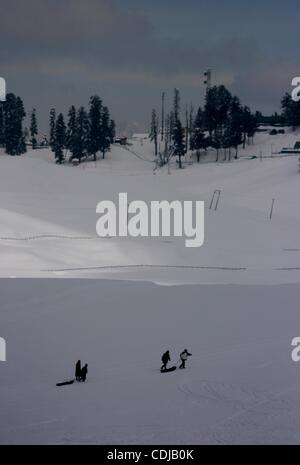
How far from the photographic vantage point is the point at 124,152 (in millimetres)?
57438

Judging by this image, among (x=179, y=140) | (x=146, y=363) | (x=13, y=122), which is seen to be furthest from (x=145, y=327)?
(x=13, y=122)

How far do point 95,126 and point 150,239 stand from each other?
30.1 meters

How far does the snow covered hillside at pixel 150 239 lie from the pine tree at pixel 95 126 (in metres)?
8.91

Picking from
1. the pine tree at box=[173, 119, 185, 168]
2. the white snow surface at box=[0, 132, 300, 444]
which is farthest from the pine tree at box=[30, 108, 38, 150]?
the white snow surface at box=[0, 132, 300, 444]

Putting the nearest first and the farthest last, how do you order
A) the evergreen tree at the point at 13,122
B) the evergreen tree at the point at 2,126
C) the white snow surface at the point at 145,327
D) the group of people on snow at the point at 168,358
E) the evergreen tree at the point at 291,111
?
the white snow surface at the point at 145,327, the group of people on snow at the point at 168,358, the evergreen tree at the point at 13,122, the evergreen tree at the point at 2,126, the evergreen tree at the point at 291,111

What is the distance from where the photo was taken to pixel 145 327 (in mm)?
14195

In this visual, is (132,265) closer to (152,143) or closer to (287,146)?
(287,146)

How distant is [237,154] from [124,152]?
9889mm

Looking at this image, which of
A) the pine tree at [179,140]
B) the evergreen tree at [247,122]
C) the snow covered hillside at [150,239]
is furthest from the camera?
the evergreen tree at [247,122]

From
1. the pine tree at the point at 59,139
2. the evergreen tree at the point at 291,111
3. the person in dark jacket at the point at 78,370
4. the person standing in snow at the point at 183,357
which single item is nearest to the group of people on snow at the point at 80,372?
the person in dark jacket at the point at 78,370

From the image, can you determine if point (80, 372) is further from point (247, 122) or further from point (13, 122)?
point (247, 122)

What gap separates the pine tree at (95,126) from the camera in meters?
51.5

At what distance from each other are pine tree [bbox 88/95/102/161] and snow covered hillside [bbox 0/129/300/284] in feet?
29.2

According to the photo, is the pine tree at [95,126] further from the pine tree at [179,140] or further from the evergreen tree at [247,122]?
the evergreen tree at [247,122]
